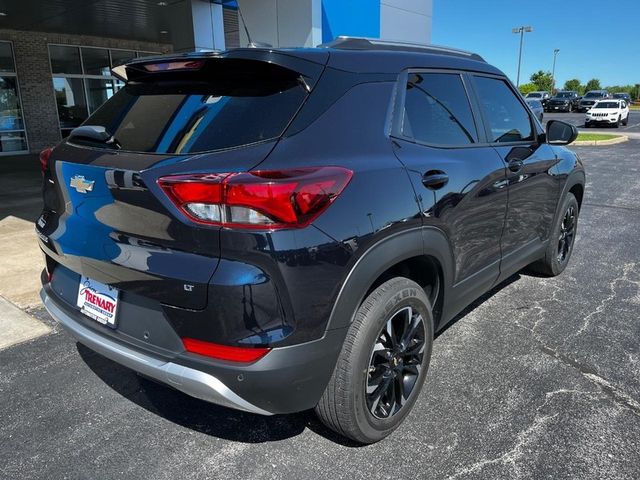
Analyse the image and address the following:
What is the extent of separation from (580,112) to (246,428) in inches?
1828

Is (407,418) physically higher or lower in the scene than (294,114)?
lower

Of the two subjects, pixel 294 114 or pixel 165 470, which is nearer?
pixel 294 114

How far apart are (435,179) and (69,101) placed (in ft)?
60.2

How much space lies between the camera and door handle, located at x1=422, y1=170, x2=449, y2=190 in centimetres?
252

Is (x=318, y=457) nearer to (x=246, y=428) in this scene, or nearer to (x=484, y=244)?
(x=246, y=428)

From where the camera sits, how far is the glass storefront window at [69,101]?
17344mm

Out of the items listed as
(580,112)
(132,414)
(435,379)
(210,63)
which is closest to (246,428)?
(132,414)

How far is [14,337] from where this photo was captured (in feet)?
12.2

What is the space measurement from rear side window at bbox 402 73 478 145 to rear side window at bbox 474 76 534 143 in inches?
10.7

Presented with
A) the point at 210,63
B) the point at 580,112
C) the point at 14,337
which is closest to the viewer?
the point at 210,63

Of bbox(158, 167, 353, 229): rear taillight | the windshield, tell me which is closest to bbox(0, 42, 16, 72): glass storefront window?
bbox(158, 167, 353, 229): rear taillight

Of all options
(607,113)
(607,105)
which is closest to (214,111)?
(607,113)

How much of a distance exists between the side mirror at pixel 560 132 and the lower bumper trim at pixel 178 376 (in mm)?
3383

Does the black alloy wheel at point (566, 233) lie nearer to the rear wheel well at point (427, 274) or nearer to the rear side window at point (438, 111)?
the rear side window at point (438, 111)
